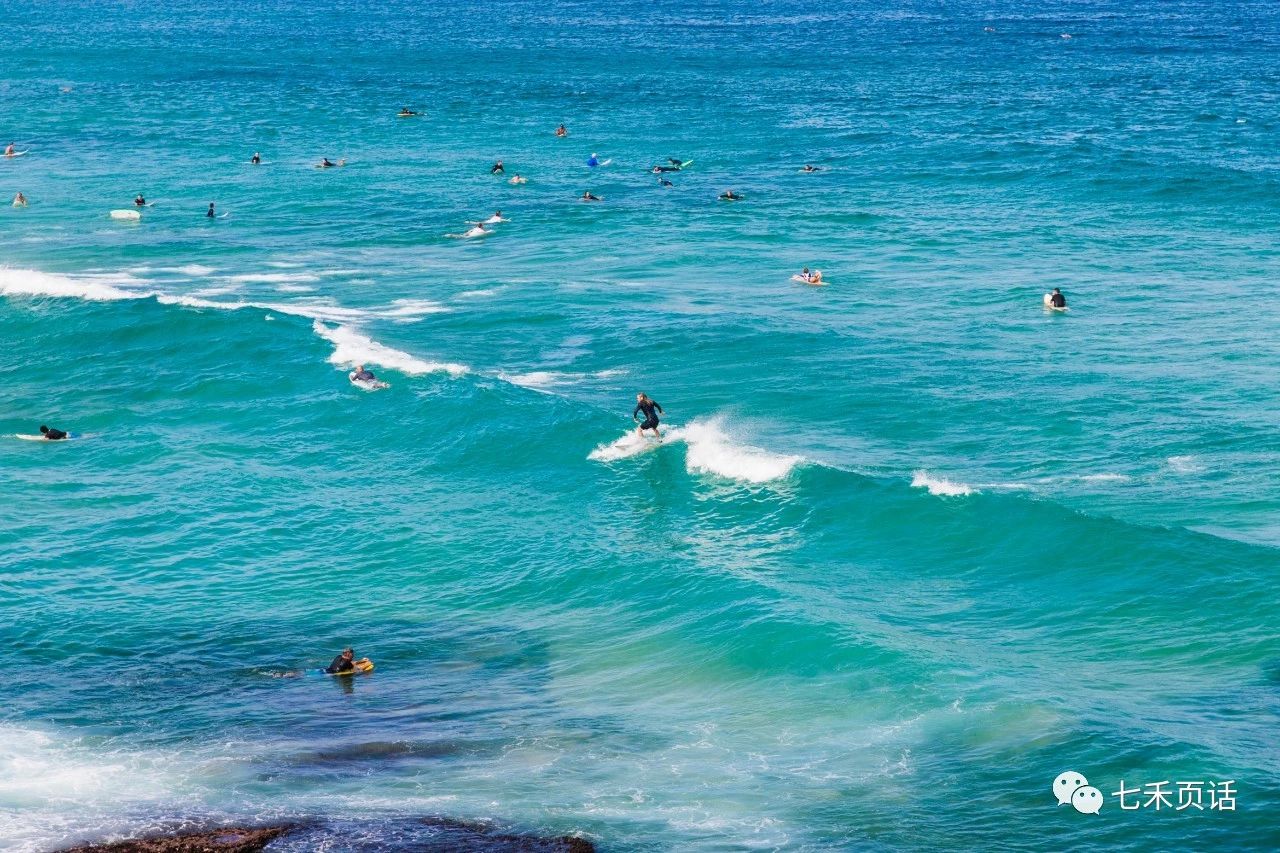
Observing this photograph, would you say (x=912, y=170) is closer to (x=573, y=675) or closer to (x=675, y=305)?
(x=675, y=305)

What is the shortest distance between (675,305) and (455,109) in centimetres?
6149

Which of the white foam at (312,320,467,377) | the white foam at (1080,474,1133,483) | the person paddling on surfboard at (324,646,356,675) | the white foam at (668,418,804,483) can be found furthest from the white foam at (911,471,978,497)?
the white foam at (312,320,467,377)

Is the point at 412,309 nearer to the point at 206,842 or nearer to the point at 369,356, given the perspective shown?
the point at 369,356

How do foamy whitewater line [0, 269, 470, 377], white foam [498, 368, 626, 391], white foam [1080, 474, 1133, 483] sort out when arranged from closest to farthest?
1. white foam [1080, 474, 1133, 483]
2. white foam [498, 368, 626, 391]
3. foamy whitewater line [0, 269, 470, 377]

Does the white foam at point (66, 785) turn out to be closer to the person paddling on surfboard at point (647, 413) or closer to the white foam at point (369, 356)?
the person paddling on surfboard at point (647, 413)

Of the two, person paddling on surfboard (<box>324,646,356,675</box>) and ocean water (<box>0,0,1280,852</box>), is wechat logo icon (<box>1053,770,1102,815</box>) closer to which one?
ocean water (<box>0,0,1280,852</box>)

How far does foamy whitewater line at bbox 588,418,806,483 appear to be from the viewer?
49.3m

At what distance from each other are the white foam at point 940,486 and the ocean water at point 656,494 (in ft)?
0.70

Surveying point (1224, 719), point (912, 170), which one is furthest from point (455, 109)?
point (1224, 719)

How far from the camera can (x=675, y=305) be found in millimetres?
68688

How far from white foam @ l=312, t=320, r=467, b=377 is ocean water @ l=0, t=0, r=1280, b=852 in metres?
0.24

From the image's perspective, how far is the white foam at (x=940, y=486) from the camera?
46.1m

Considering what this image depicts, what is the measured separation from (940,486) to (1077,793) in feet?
57.2

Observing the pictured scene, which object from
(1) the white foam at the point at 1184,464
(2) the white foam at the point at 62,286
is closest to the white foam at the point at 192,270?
(2) the white foam at the point at 62,286
